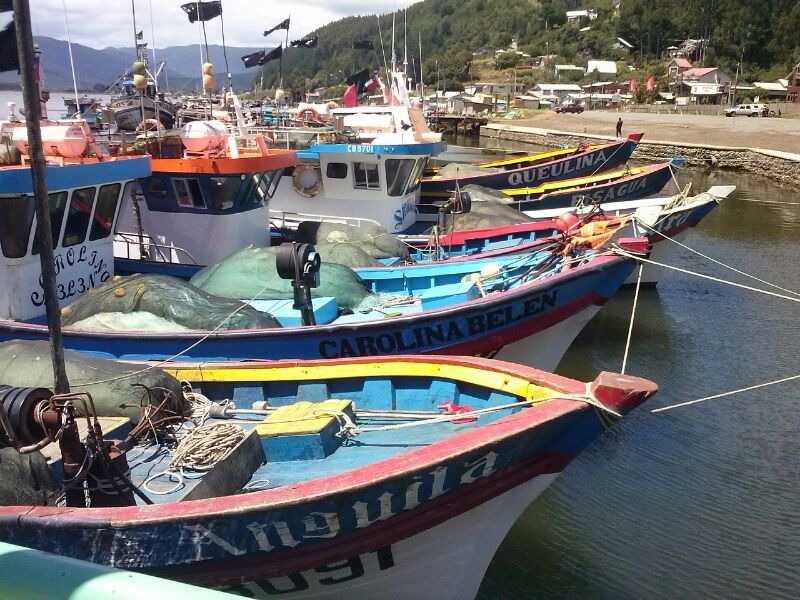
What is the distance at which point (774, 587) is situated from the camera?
6.36 m

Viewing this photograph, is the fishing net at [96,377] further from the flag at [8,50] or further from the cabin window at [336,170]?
the cabin window at [336,170]

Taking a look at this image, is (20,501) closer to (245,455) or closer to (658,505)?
(245,455)

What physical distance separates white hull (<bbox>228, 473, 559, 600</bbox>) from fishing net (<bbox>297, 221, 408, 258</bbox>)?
6958 millimetres

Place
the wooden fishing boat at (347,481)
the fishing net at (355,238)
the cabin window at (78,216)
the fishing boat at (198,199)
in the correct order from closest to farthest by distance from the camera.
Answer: the wooden fishing boat at (347,481) → the cabin window at (78,216) → the fishing boat at (198,199) → the fishing net at (355,238)

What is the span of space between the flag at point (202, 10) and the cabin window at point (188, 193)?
4919 mm

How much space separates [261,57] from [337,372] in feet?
50.8

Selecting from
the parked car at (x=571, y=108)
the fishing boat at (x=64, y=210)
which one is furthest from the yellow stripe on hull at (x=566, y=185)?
the parked car at (x=571, y=108)

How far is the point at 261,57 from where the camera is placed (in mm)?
19688

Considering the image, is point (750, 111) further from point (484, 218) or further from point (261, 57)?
point (484, 218)

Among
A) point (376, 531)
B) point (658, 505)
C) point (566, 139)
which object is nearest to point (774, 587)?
point (658, 505)

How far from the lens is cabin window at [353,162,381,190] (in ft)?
47.4

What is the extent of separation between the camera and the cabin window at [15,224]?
26.0 ft

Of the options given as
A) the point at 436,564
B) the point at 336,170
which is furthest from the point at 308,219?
the point at 436,564

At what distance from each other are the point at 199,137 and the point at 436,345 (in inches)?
210
